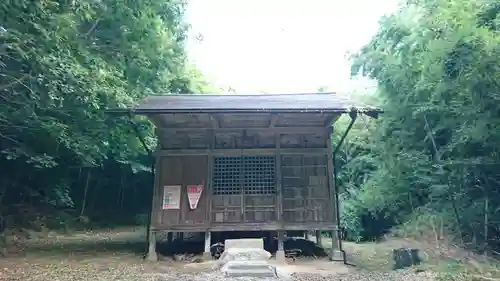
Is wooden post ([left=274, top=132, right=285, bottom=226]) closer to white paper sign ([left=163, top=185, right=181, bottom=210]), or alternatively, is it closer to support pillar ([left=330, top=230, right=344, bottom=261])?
support pillar ([left=330, top=230, right=344, bottom=261])

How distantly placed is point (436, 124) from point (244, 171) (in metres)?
4.52

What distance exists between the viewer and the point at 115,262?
25.3 feet

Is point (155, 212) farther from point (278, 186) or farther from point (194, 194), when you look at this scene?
point (278, 186)

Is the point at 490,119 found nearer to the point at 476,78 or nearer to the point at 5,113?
the point at 476,78

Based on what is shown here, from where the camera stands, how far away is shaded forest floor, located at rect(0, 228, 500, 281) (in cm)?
636

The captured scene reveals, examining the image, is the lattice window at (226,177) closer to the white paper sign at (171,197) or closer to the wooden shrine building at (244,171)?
the wooden shrine building at (244,171)

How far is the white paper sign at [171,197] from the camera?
8453 mm

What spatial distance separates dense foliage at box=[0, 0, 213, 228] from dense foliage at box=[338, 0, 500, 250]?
5.72m

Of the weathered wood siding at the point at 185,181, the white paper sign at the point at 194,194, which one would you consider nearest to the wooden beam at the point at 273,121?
the weathered wood siding at the point at 185,181

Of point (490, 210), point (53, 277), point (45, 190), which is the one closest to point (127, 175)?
point (45, 190)

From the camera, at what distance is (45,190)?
11.5 m

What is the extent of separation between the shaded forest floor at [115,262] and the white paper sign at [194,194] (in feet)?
3.98

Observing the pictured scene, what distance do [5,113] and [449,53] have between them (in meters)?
7.89

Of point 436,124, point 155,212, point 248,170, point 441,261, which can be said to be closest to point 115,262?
point 155,212
